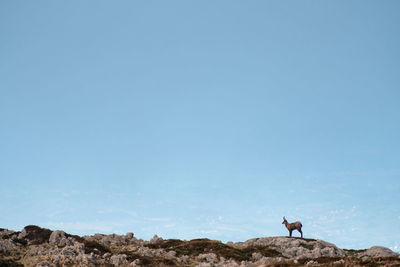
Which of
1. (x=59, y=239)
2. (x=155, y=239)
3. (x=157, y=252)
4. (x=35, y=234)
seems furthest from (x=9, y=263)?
(x=155, y=239)

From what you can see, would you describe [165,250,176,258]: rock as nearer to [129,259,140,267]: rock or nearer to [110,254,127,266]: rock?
[110,254,127,266]: rock

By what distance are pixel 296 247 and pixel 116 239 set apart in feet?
82.5

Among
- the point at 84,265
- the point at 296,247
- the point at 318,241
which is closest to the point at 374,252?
the point at 318,241

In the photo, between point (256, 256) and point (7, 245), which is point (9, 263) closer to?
point (7, 245)

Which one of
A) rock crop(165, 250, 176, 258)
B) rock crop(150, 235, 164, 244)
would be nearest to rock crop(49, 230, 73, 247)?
rock crop(150, 235, 164, 244)

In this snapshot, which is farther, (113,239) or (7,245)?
(113,239)

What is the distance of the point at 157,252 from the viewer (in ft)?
125

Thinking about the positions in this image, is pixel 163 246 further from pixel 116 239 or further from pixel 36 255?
pixel 36 255

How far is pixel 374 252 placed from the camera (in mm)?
42719

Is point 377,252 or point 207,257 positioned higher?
point 377,252

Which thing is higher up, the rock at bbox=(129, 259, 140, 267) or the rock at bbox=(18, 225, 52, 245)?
the rock at bbox=(18, 225, 52, 245)

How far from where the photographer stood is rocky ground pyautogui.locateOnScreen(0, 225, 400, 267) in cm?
3044

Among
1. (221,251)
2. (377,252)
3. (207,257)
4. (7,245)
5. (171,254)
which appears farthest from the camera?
(377,252)

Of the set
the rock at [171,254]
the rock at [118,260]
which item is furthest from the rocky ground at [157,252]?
the rock at [171,254]
